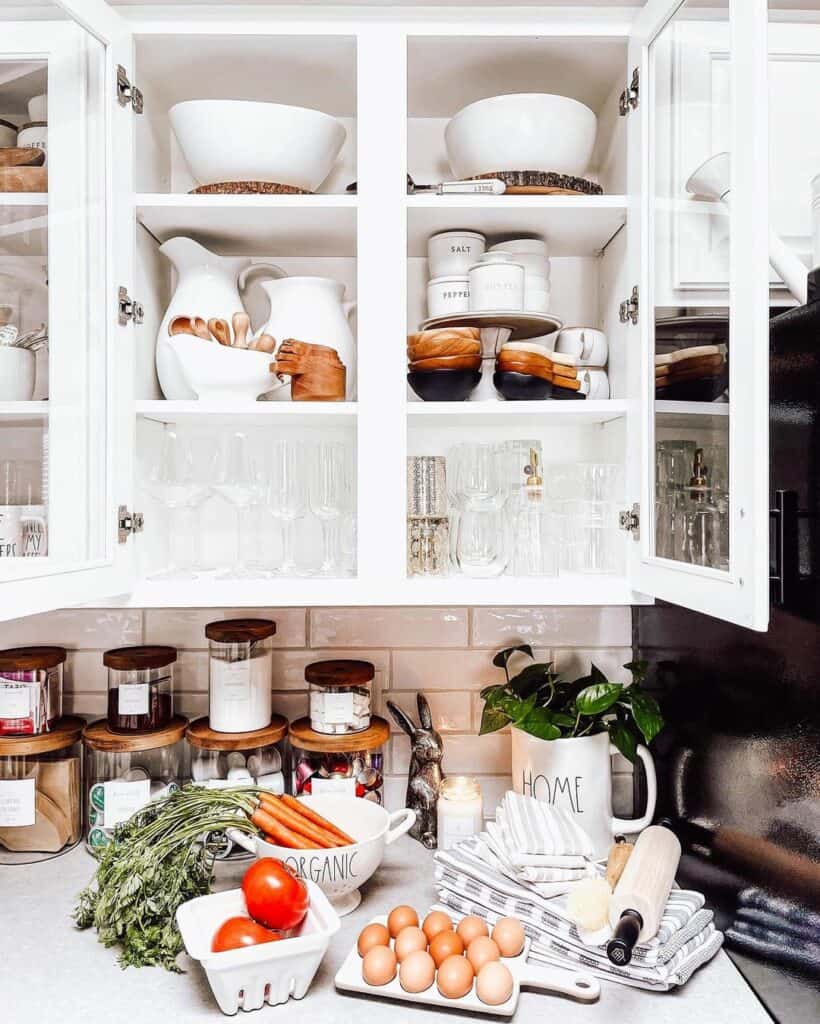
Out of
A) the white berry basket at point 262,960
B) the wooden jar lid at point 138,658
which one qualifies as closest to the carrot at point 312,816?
the white berry basket at point 262,960

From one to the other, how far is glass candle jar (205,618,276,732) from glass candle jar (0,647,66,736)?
29 cm

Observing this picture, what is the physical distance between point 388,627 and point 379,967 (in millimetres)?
658

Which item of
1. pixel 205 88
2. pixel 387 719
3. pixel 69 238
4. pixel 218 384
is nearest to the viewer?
pixel 69 238

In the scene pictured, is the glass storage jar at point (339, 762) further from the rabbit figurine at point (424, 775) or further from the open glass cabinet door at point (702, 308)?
the open glass cabinet door at point (702, 308)

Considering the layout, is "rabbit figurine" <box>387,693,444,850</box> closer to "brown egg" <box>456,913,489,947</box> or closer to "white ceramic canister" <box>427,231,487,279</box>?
"brown egg" <box>456,913,489,947</box>

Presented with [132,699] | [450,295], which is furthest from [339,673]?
[450,295]

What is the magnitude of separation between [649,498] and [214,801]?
0.79m

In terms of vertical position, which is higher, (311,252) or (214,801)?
(311,252)

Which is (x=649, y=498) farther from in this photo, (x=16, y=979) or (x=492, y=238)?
(x=16, y=979)

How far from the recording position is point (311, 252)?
1.51 meters

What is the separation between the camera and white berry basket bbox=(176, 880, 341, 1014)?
986 millimetres

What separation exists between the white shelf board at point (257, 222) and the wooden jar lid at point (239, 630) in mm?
678

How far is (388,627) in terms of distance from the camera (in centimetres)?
159

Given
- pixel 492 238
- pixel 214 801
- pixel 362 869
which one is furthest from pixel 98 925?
pixel 492 238
